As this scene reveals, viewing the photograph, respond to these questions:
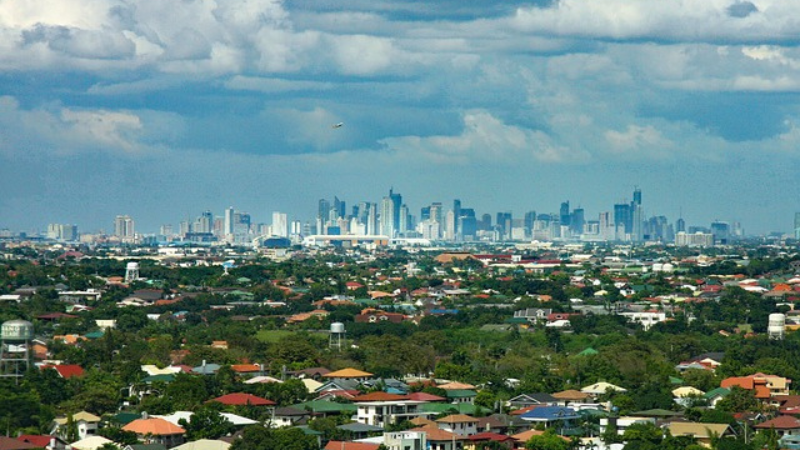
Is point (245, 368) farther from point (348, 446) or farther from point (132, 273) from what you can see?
point (132, 273)

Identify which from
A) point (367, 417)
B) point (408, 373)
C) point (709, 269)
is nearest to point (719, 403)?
point (367, 417)

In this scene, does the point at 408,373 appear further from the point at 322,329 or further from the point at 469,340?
the point at 322,329

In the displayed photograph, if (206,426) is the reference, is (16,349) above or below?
above

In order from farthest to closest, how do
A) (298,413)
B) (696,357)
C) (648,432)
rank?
1. (696,357)
2. (298,413)
3. (648,432)

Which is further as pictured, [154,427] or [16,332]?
[16,332]

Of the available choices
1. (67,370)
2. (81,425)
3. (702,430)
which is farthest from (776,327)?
(81,425)

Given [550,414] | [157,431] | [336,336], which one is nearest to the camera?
[157,431]

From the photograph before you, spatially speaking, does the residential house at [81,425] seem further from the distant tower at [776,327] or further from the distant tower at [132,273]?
the distant tower at [132,273]

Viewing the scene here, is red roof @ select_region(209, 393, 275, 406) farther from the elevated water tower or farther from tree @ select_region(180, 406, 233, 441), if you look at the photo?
the elevated water tower
